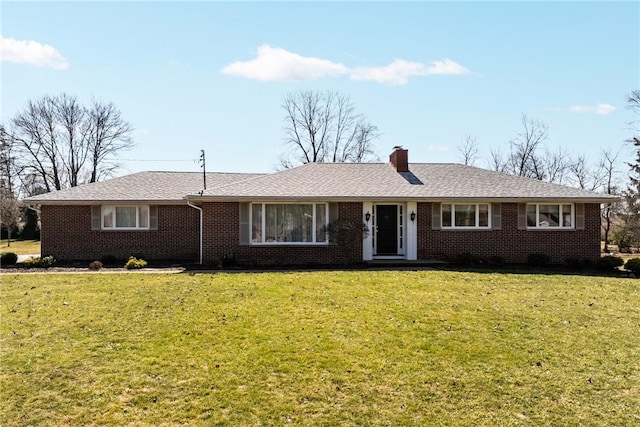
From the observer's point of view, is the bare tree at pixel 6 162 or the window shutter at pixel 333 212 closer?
the window shutter at pixel 333 212

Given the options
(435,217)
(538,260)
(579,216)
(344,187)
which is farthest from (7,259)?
(579,216)

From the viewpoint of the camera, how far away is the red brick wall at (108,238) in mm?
17156

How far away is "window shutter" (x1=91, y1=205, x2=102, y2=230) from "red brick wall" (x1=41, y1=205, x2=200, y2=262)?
0.51 feet

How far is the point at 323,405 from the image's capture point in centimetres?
475

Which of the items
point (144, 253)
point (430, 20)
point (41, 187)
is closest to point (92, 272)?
point (144, 253)

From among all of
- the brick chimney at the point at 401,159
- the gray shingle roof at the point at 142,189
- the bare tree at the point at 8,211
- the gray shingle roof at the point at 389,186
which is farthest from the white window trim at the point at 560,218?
the bare tree at the point at 8,211

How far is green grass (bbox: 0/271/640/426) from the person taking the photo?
15.2 feet

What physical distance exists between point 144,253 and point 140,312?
9836 millimetres

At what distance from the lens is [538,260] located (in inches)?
609

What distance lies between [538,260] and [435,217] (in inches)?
152

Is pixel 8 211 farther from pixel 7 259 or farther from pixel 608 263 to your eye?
pixel 608 263

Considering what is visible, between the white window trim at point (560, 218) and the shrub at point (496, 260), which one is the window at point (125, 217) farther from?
the white window trim at point (560, 218)

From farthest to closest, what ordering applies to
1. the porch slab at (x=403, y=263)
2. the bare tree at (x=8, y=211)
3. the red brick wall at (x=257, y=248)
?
the bare tree at (x=8, y=211), the red brick wall at (x=257, y=248), the porch slab at (x=403, y=263)

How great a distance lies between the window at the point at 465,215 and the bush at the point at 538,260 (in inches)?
73.8
